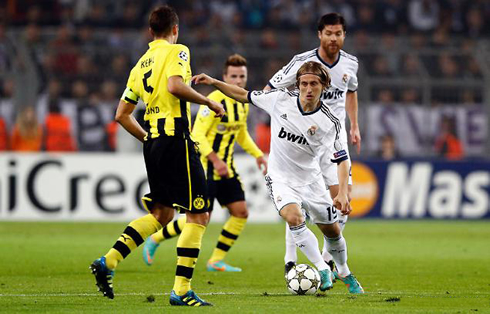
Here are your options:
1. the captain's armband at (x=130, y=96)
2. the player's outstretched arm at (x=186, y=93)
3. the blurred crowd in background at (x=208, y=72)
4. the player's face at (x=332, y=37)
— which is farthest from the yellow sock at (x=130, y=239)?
the blurred crowd in background at (x=208, y=72)

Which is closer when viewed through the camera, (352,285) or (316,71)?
(316,71)

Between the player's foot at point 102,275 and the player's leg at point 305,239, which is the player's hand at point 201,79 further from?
the player's foot at point 102,275

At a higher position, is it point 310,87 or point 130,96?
point 310,87

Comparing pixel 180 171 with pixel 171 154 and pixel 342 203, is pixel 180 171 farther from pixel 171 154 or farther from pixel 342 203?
pixel 342 203

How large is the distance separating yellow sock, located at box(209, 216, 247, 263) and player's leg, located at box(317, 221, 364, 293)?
2677 mm

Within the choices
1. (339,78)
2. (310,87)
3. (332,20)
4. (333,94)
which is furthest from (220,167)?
(310,87)

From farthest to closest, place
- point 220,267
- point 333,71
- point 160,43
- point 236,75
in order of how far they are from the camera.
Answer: point 236,75 < point 220,267 < point 333,71 < point 160,43

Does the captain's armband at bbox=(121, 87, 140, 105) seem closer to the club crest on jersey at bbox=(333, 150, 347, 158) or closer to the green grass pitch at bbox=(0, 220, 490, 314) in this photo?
the green grass pitch at bbox=(0, 220, 490, 314)

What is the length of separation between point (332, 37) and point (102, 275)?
348 cm

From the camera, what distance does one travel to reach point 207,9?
77.2ft

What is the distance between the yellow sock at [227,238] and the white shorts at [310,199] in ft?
9.09

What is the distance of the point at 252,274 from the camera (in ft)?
33.4

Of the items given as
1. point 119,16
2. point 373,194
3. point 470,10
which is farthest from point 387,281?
point 470,10

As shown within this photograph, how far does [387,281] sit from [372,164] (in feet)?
31.7
